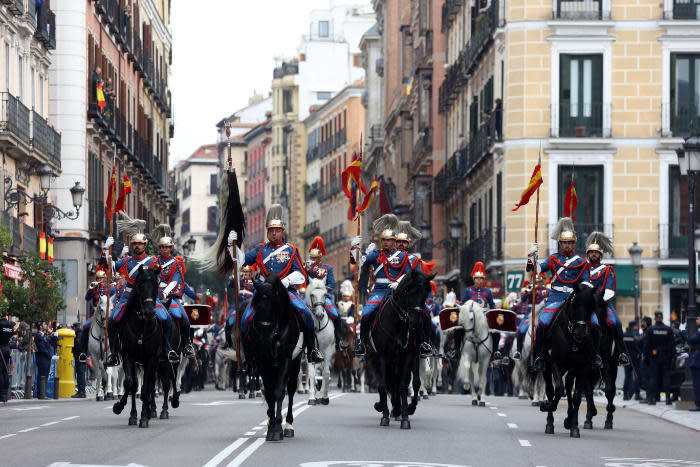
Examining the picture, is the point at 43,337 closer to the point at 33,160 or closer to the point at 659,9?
the point at 33,160

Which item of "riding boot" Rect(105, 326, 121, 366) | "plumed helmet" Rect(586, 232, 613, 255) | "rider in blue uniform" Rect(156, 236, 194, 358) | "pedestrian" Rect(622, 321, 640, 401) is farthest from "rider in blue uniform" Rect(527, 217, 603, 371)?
"pedestrian" Rect(622, 321, 640, 401)

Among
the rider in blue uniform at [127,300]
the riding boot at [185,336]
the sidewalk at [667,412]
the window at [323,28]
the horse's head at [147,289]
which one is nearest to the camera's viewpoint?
the horse's head at [147,289]

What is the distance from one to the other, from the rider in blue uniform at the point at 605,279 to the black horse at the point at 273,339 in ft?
14.9

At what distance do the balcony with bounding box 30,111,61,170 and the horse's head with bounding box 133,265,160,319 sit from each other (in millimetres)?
25621

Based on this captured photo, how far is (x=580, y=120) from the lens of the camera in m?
51.2

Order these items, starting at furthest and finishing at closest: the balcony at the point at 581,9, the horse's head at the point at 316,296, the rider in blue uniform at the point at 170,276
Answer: the balcony at the point at 581,9 < the horse's head at the point at 316,296 < the rider in blue uniform at the point at 170,276

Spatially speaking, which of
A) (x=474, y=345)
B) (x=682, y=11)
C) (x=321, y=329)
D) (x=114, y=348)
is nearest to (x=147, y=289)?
(x=114, y=348)

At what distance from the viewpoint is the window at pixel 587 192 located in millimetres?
51031

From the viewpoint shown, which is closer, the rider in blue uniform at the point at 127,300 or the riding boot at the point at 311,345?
the riding boot at the point at 311,345

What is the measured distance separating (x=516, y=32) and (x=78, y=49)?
43.6 ft

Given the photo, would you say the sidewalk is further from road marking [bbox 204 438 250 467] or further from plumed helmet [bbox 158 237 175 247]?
road marking [bbox 204 438 250 467]

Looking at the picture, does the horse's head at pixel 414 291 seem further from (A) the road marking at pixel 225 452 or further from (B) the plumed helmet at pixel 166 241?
(B) the plumed helmet at pixel 166 241

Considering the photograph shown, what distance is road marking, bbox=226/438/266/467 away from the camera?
1606cm

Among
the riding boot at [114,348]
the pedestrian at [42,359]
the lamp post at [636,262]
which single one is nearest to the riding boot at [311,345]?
the riding boot at [114,348]
